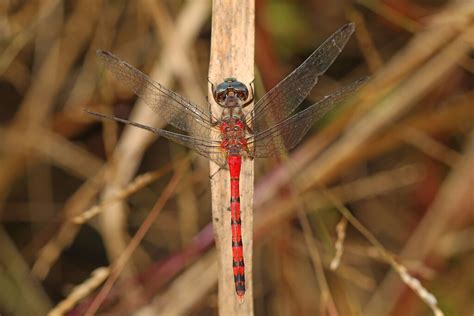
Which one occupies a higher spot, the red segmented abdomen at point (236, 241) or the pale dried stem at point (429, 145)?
the pale dried stem at point (429, 145)

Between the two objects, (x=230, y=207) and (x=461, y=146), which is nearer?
(x=230, y=207)

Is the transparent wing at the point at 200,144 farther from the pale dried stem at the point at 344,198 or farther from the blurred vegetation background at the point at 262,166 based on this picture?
the pale dried stem at the point at 344,198

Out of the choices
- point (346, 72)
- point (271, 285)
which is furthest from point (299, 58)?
point (271, 285)

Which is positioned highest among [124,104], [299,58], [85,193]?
[299,58]

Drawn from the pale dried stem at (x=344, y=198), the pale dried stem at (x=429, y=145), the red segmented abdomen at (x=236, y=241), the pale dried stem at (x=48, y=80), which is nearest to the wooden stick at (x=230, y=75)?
the red segmented abdomen at (x=236, y=241)

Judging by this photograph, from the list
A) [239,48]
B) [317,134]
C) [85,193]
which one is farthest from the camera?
[85,193]

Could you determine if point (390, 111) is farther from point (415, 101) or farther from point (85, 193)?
point (85, 193)

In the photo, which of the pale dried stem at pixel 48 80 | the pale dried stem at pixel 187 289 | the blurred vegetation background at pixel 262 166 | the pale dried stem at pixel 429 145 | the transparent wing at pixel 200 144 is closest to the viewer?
the transparent wing at pixel 200 144
